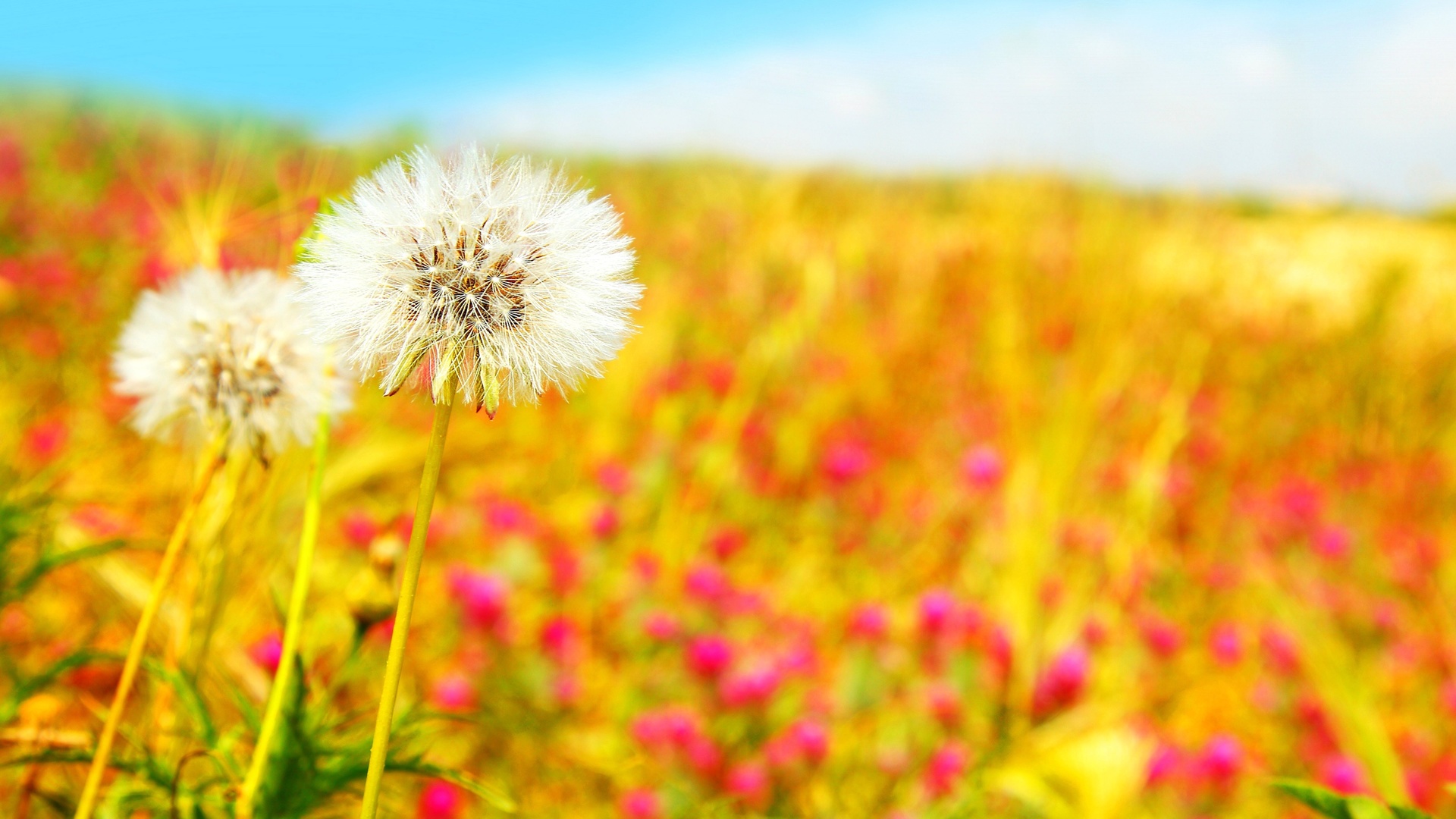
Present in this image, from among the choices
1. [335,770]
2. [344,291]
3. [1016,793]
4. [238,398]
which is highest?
[344,291]

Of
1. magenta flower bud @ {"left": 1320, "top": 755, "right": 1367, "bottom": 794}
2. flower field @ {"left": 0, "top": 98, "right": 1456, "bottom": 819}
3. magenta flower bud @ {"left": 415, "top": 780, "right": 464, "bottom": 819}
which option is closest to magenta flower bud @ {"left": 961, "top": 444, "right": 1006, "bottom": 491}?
flower field @ {"left": 0, "top": 98, "right": 1456, "bottom": 819}

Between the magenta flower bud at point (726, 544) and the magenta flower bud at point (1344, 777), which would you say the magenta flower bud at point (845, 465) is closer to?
the magenta flower bud at point (726, 544)

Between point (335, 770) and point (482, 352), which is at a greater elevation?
point (482, 352)

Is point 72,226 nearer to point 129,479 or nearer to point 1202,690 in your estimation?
point 129,479

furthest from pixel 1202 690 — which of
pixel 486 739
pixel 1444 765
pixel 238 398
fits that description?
pixel 238 398

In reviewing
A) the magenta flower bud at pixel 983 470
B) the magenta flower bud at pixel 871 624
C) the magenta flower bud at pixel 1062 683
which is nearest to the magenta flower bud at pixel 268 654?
the magenta flower bud at pixel 871 624

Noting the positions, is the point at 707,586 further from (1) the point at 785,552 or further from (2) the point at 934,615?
(1) the point at 785,552
